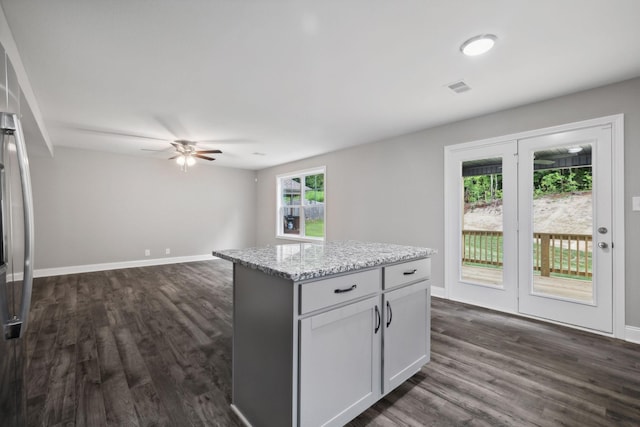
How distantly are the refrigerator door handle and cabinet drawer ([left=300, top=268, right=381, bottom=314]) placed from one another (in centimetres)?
103

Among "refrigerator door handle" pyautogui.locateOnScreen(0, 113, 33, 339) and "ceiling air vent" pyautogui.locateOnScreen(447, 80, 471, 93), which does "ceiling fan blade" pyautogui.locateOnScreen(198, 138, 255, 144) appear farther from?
"refrigerator door handle" pyautogui.locateOnScreen(0, 113, 33, 339)

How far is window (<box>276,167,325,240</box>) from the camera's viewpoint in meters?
6.25

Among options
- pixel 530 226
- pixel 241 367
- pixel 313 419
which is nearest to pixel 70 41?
pixel 241 367

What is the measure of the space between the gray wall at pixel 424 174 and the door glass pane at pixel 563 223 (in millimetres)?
285

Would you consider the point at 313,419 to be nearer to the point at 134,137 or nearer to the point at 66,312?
the point at 66,312

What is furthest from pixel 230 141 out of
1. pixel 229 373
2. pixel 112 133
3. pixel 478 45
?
pixel 478 45

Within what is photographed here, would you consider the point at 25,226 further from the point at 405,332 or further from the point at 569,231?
the point at 569,231

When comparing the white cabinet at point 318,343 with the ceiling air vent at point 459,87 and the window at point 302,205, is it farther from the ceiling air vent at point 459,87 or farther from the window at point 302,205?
the window at point 302,205

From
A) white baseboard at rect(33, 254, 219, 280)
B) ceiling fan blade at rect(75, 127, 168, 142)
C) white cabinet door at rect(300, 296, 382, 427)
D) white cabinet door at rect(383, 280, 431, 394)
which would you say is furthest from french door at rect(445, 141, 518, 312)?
white baseboard at rect(33, 254, 219, 280)

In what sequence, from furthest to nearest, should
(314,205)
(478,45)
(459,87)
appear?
(314,205)
(459,87)
(478,45)

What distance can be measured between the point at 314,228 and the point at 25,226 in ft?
18.0

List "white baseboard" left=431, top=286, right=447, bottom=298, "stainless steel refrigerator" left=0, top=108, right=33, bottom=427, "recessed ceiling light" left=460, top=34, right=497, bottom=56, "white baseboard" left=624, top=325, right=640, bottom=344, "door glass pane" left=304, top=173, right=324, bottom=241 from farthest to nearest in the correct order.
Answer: "door glass pane" left=304, top=173, right=324, bottom=241 < "white baseboard" left=431, top=286, right=447, bottom=298 < "white baseboard" left=624, top=325, right=640, bottom=344 < "recessed ceiling light" left=460, top=34, right=497, bottom=56 < "stainless steel refrigerator" left=0, top=108, right=33, bottom=427

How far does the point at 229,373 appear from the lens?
2.12 meters

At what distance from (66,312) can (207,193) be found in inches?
163
